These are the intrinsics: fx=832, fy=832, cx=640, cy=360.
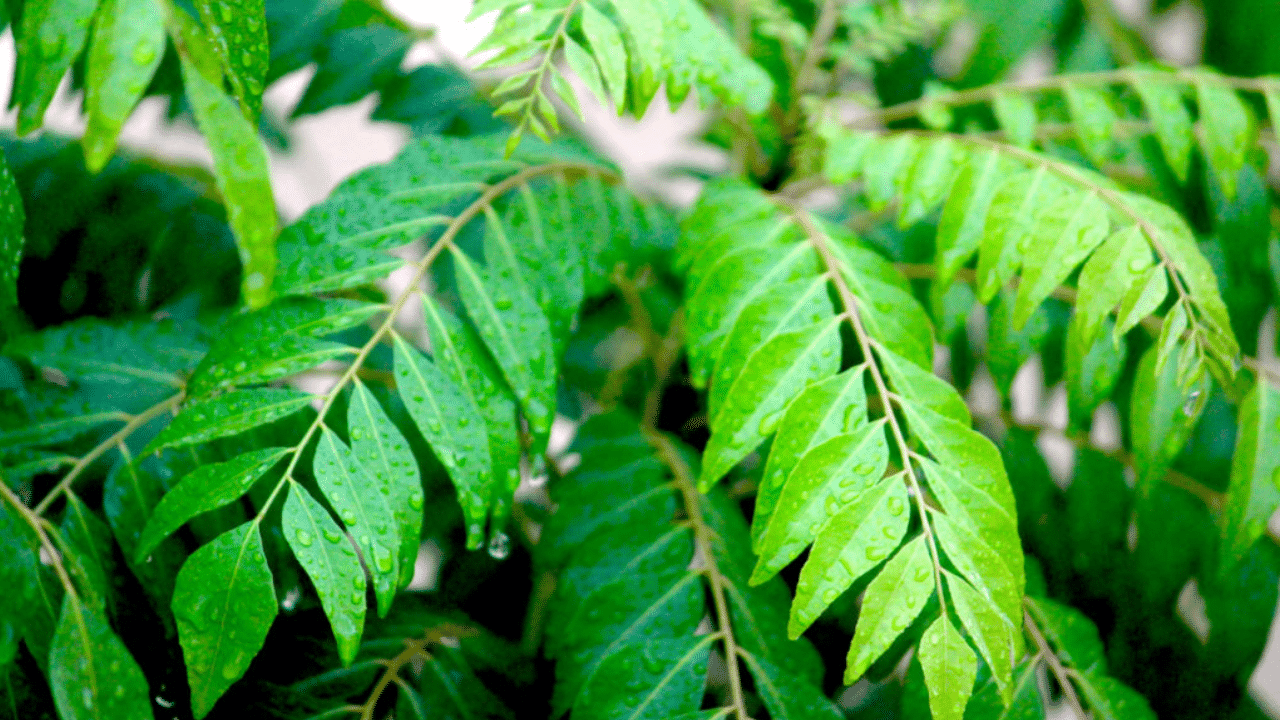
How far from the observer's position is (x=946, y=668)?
13.0 inches

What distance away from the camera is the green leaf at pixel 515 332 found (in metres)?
0.47

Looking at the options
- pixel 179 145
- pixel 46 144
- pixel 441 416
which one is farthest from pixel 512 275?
pixel 179 145

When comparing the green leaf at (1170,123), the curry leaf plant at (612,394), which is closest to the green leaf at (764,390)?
the curry leaf plant at (612,394)

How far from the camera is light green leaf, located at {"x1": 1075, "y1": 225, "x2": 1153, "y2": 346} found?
0.41 meters

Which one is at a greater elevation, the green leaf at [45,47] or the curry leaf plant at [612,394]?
the green leaf at [45,47]

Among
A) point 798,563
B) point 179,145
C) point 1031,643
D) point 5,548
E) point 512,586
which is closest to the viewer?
point 5,548

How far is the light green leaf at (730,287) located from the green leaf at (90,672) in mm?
310

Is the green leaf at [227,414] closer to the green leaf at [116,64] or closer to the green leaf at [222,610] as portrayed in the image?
the green leaf at [222,610]

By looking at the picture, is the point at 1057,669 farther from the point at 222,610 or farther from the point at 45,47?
the point at 45,47

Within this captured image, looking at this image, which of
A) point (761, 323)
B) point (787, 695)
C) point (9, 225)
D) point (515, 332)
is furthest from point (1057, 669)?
point (9, 225)

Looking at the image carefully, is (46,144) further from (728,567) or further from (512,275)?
(728,567)

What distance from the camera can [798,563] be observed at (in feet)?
2.08

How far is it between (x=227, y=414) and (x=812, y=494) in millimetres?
285

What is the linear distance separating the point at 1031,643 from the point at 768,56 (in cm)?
61
